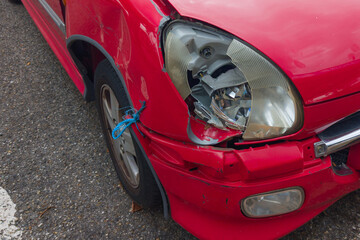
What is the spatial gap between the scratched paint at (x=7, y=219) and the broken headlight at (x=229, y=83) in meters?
1.25

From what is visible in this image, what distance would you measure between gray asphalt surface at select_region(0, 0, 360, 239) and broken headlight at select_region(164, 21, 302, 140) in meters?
0.78

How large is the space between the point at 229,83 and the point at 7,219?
57.8 inches

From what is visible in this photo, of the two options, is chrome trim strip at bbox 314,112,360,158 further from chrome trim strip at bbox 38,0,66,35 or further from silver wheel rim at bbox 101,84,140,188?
chrome trim strip at bbox 38,0,66,35

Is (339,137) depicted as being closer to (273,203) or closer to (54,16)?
(273,203)

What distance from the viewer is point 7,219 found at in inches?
74.2

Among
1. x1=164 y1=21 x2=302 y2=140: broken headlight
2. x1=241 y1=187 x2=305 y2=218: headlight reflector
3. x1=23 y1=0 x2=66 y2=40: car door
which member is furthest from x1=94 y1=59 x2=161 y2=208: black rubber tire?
x1=23 y1=0 x2=66 y2=40: car door

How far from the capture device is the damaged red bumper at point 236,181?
1163 millimetres

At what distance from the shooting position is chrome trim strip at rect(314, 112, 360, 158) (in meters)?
1.24

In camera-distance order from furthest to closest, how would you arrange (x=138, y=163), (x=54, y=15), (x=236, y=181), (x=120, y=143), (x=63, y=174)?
1. (x=54, y=15)
2. (x=63, y=174)
3. (x=120, y=143)
4. (x=138, y=163)
5. (x=236, y=181)

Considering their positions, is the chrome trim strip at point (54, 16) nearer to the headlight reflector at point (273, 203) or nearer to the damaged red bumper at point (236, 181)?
the damaged red bumper at point (236, 181)

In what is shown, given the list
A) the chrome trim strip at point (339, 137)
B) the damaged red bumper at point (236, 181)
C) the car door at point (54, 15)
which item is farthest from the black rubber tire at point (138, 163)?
the chrome trim strip at point (339, 137)

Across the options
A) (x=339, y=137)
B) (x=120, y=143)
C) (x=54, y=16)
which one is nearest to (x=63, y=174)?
(x=120, y=143)

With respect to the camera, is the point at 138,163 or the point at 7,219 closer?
the point at 138,163

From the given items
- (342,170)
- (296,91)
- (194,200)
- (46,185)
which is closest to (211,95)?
(296,91)
